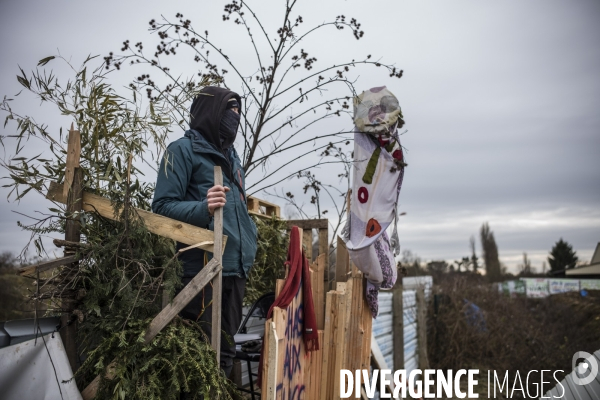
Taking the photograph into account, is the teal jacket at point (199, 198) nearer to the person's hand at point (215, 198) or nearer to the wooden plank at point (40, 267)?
the person's hand at point (215, 198)

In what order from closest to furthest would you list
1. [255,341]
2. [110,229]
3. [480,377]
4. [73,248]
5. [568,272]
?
[73,248], [110,229], [255,341], [480,377], [568,272]

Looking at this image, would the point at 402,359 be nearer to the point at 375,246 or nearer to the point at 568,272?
the point at 375,246

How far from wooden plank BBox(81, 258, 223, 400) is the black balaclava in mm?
885

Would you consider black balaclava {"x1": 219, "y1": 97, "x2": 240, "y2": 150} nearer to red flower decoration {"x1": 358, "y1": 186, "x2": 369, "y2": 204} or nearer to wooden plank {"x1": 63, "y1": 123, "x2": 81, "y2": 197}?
wooden plank {"x1": 63, "y1": 123, "x2": 81, "y2": 197}

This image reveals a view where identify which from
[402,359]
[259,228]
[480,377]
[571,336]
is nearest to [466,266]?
[571,336]

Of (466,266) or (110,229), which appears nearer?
(110,229)

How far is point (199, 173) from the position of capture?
274 centimetres

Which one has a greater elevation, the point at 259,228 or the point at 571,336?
the point at 259,228

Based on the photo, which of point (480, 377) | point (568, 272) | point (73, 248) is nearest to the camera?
point (73, 248)

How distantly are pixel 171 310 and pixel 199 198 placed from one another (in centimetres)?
70

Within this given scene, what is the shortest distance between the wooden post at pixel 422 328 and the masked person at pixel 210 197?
791cm

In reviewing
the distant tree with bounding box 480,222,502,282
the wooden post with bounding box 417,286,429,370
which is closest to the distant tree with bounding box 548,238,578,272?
the distant tree with bounding box 480,222,502,282

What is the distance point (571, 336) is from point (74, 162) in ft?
38.2

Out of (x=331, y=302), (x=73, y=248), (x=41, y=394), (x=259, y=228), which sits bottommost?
(x=41, y=394)
